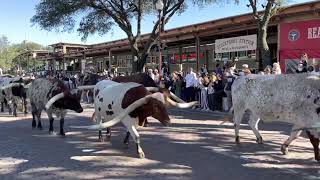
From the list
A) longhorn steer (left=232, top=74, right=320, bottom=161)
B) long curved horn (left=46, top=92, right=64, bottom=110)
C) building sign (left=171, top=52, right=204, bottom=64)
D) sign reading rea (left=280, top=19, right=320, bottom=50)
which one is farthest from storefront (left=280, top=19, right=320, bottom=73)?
building sign (left=171, top=52, right=204, bottom=64)

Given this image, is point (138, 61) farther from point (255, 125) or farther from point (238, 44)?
point (255, 125)

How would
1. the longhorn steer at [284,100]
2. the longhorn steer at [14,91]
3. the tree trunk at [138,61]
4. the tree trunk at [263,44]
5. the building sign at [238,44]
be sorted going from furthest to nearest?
1. the tree trunk at [138,61]
2. the building sign at [238,44]
3. the tree trunk at [263,44]
4. the longhorn steer at [14,91]
5. the longhorn steer at [284,100]

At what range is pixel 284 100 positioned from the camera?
28.9ft

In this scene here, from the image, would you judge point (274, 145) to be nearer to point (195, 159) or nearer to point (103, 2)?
point (195, 159)

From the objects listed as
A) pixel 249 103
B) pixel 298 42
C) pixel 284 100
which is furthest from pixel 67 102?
pixel 298 42

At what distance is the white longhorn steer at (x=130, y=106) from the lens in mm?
8750

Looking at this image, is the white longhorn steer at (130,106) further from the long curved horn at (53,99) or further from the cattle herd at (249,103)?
the long curved horn at (53,99)

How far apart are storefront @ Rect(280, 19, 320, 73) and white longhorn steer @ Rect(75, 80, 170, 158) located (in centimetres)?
1091

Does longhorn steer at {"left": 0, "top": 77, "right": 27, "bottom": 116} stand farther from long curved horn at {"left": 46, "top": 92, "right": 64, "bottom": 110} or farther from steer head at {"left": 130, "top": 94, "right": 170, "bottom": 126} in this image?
steer head at {"left": 130, "top": 94, "right": 170, "bottom": 126}

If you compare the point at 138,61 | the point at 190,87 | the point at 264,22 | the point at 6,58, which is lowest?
the point at 190,87

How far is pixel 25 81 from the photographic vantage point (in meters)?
18.2

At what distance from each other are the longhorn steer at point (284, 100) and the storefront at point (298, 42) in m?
9.49

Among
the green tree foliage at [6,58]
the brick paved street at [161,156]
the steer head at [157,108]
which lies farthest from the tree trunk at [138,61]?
the green tree foliage at [6,58]

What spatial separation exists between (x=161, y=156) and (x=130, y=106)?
45.0 inches
